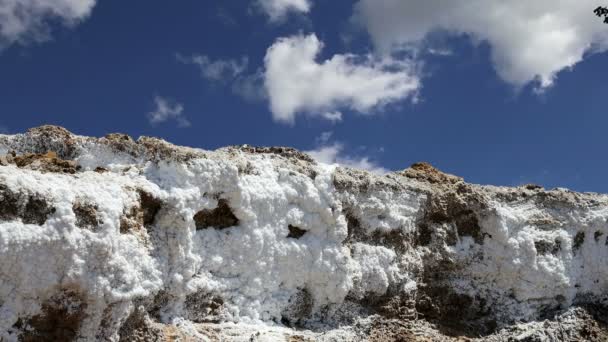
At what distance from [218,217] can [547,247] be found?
8.91 m

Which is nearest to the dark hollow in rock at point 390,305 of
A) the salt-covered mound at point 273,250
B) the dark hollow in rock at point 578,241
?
the salt-covered mound at point 273,250


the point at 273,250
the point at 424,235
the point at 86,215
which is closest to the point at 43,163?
the point at 86,215

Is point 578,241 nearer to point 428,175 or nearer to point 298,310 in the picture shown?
point 428,175

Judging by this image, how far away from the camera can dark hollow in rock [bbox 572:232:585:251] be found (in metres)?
17.9

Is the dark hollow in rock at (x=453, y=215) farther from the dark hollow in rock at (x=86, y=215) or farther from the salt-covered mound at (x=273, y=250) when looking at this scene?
the dark hollow in rock at (x=86, y=215)

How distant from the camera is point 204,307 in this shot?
12.2 metres

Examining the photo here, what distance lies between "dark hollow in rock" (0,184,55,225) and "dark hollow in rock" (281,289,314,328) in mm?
5281

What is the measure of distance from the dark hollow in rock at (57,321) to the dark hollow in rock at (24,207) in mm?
1145

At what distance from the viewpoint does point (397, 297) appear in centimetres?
1497

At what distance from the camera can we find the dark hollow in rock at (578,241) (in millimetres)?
17936

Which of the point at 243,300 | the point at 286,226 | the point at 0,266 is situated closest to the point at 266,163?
the point at 286,226

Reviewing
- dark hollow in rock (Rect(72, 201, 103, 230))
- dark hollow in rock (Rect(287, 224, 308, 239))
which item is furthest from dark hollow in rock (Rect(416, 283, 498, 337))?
dark hollow in rock (Rect(72, 201, 103, 230))

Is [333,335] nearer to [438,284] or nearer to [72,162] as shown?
[438,284]

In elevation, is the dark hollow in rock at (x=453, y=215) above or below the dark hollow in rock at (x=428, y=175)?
below
